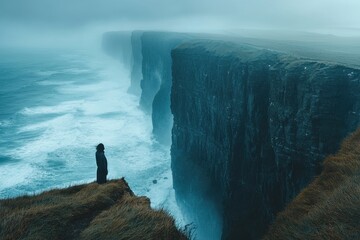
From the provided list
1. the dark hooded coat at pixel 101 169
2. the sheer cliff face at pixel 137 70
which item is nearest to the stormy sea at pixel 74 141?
the sheer cliff face at pixel 137 70

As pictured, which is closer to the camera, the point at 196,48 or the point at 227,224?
the point at 227,224

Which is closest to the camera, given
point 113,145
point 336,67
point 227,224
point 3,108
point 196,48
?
point 336,67

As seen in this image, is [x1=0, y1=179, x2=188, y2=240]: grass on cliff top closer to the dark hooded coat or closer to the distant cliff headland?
the dark hooded coat

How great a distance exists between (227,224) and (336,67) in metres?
17.8

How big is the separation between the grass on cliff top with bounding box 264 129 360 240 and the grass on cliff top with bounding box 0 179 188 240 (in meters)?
2.66

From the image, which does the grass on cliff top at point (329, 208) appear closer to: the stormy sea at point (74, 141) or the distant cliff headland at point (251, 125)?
the distant cliff headland at point (251, 125)

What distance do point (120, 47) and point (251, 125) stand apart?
143437mm

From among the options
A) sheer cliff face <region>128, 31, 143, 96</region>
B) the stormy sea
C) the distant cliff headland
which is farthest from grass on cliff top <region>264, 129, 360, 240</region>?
sheer cliff face <region>128, 31, 143, 96</region>

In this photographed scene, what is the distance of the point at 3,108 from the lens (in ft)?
317

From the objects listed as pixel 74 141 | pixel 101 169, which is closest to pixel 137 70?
pixel 74 141

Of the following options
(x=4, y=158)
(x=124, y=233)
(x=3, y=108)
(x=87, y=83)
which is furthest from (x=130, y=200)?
(x=87, y=83)

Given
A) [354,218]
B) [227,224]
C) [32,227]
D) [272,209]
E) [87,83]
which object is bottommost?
[87,83]

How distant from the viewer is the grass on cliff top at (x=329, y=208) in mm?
7289

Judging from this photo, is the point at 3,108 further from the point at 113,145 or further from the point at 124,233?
the point at 124,233
